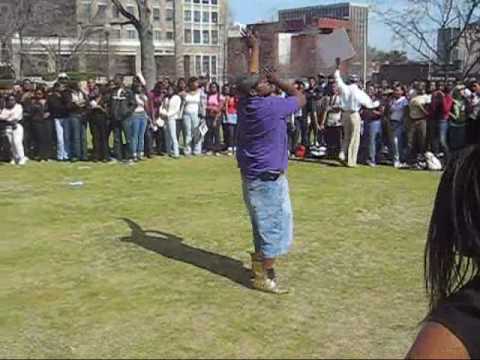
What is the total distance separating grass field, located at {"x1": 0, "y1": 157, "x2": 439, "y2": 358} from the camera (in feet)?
15.1

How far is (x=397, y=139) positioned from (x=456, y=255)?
12.7 m

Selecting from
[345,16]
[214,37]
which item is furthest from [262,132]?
[214,37]

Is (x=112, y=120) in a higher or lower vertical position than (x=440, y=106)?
lower

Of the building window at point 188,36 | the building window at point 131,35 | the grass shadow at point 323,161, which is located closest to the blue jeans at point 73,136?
the grass shadow at point 323,161

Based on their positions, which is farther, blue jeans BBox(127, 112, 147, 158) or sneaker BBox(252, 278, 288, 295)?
blue jeans BBox(127, 112, 147, 158)

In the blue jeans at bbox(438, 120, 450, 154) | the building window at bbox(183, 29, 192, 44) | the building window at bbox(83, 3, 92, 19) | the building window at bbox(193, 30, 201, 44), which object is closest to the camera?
the blue jeans at bbox(438, 120, 450, 154)

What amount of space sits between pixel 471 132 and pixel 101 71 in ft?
191

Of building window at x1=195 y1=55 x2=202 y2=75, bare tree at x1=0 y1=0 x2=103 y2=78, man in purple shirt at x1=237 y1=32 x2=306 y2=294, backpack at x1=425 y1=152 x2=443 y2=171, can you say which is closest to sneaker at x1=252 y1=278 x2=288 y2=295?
man in purple shirt at x1=237 y1=32 x2=306 y2=294

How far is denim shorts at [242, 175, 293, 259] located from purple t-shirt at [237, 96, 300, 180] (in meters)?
0.11

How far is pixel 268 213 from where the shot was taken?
219 inches

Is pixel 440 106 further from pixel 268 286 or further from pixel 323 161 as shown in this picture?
pixel 268 286

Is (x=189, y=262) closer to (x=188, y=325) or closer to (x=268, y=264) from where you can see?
(x=268, y=264)

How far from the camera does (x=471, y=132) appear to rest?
1.12 metres

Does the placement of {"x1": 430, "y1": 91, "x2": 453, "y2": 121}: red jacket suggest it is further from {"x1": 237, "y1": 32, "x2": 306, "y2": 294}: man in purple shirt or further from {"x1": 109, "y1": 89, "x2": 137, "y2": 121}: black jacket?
{"x1": 237, "y1": 32, "x2": 306, "y2": 294}: man in purple shirt
